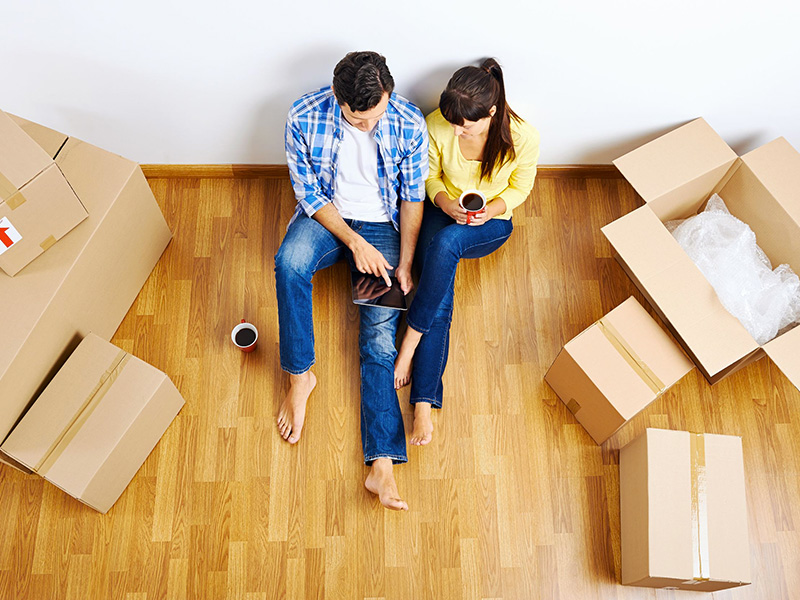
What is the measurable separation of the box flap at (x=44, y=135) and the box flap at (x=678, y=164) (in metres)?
1.62

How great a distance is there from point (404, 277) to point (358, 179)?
0.32 metres

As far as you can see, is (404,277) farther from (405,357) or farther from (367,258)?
(405,357)

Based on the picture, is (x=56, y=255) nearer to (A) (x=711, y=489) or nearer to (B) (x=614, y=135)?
(B) (x=614, y=135)

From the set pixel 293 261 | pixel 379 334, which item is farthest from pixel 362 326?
pixel 293 261

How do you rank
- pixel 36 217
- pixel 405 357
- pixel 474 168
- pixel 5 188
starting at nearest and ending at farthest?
pixel 5 188 → pixel 36 217 → pixel 474 168 → pixel 405 357

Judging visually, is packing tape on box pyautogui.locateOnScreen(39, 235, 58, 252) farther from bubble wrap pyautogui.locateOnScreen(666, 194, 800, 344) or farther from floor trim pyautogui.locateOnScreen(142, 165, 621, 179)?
bubble wrap pyautogui.locateOnScreen(666, 194, 800, 344)

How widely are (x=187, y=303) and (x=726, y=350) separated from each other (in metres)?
1.62

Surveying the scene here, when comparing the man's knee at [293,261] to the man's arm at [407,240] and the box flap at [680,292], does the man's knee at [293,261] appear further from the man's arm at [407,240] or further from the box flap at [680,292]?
the box flap at [680,292]

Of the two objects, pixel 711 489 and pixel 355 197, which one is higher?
pixel 355 197

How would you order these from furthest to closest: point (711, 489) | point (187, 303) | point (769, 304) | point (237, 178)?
point (237, 178), point (187, 303), point (769, 304), point (711, 489)

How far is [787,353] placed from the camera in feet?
5.52

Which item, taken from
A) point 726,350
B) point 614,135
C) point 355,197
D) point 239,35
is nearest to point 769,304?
point 726,350

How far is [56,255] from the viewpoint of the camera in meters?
1.73

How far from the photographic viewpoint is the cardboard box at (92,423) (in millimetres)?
1668
